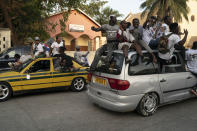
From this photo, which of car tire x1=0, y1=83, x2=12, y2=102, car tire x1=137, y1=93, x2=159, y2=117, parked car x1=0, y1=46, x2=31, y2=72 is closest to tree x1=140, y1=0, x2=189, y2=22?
parked car x1=0, y1=46, x2=31, y2=72

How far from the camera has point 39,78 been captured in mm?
6031

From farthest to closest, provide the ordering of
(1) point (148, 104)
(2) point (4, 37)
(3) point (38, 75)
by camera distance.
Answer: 1. (2) point (4, 37)
2. (3) point (38, 75)
3. (1) point (148, 104)

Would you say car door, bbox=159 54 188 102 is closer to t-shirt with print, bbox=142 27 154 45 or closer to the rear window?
t-shirt with print, bbox=142 27 154 45

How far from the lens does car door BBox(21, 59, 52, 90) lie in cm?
585

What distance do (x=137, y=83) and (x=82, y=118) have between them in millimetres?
1549

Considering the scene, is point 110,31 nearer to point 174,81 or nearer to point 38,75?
point 174,81

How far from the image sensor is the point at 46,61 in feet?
20.9

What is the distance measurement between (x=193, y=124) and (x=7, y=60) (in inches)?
316

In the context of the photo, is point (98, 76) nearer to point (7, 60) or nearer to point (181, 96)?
point (181, 96)

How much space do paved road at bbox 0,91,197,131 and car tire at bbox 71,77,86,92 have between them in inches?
50.6

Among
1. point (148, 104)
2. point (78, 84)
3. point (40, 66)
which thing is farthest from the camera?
point (78, 84)

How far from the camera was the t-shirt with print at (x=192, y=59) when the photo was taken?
507 centimetres

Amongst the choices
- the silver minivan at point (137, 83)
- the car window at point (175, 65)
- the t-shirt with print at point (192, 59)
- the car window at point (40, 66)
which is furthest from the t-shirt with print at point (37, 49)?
the t-shirt with print at point (192, 59)

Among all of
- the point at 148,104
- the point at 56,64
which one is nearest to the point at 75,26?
the point at 56,64
